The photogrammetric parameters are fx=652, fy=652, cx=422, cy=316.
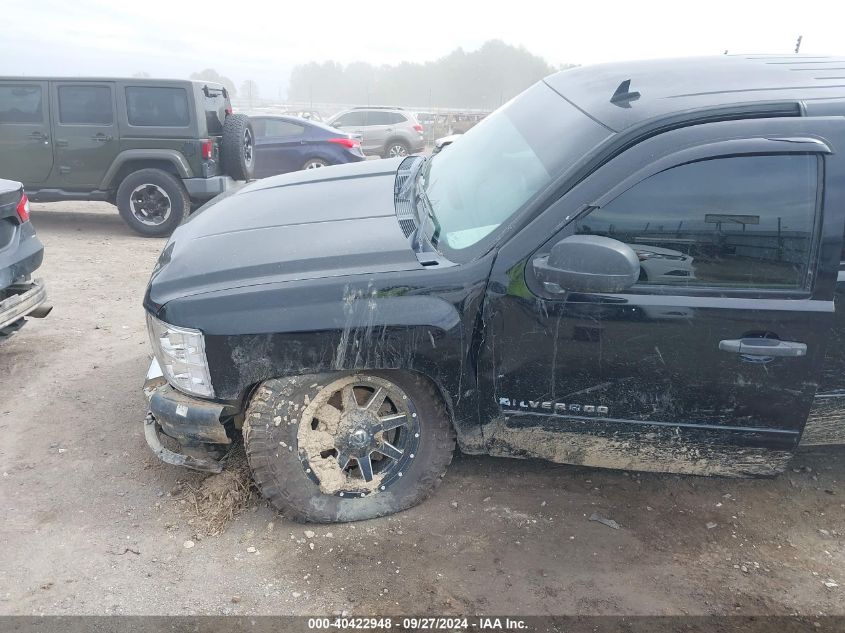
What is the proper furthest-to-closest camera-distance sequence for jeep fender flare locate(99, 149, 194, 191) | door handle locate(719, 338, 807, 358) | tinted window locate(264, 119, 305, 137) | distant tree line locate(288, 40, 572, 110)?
distant tree line locate(288, 40, 572, 110) → tinted window locate(264, 119, 305, 137) → jeep fender flare locate(99, 149, 194, 191) → door handle locate(719, 338, 807, 358)

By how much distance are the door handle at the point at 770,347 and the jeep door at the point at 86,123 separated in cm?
728

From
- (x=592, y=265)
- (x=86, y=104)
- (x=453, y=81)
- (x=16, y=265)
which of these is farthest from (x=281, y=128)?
(x=453, y=81)

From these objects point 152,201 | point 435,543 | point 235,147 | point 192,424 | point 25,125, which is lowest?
point 435,543

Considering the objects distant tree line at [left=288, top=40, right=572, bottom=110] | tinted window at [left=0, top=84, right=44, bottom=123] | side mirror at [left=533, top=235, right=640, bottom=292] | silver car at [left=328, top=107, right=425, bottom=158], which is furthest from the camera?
distant tree line at [left=288, top=40, right=572, bottom=110]

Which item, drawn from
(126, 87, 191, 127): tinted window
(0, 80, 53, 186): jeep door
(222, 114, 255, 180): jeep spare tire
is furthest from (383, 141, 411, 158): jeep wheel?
(0, 80, 53, 186): jeep door

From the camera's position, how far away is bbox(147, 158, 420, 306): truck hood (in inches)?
104

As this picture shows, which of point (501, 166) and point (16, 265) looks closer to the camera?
point (501, 166)

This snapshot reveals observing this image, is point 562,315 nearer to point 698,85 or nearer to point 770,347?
point 770,347

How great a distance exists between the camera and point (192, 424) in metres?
2.71

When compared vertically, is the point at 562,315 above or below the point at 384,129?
below

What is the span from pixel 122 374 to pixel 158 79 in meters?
4.65

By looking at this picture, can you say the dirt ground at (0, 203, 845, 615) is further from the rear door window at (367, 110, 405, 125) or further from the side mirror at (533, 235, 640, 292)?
the rear door window at (367, 110, 405, 125)

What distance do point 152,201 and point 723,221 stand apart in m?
6.89

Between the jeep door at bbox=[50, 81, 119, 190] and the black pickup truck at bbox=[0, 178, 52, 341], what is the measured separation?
3664 millimetres
